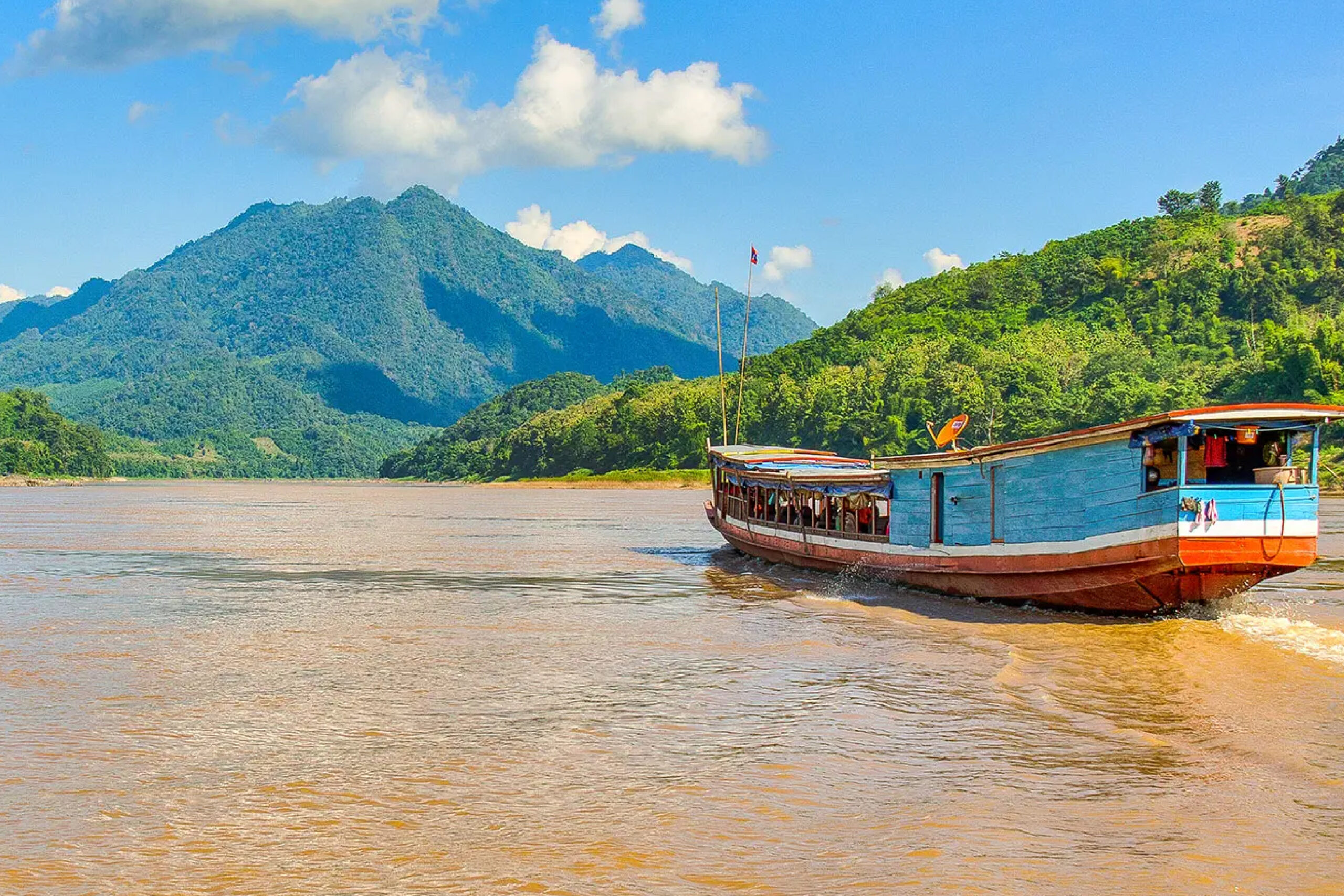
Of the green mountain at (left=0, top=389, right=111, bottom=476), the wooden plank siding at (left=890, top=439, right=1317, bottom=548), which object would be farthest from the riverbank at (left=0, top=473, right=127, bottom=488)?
the wooden plank siding at (left=890, top=439, right=1317, bottom=548)

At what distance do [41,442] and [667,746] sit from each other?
19180 cm

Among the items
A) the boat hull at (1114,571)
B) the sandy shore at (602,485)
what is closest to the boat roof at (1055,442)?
the boat hull at (1114,571)

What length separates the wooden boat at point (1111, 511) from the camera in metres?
17.9

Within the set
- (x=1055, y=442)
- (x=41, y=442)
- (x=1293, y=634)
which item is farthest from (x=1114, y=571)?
(x=41, y=442)

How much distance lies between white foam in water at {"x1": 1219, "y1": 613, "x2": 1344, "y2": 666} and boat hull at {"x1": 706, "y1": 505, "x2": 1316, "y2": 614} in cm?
64

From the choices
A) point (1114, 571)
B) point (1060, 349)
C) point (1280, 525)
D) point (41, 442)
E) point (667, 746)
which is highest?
point (1060, 349)

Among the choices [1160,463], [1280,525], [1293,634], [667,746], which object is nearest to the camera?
[667,746]

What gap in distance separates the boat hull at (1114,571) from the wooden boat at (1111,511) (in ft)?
0.08

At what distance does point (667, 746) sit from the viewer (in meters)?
11.7

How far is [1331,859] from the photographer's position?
8414mm

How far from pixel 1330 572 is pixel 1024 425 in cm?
7824

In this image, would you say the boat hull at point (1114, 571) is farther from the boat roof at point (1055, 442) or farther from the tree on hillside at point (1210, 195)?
the tree on hillside at point (1210, 195)

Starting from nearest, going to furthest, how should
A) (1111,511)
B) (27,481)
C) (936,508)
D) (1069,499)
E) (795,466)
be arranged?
(1111,511) < (1069,499) < (936,508) < (795,466) < (27,481)

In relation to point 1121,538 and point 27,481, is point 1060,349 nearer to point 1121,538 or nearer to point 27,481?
point 1121,538
